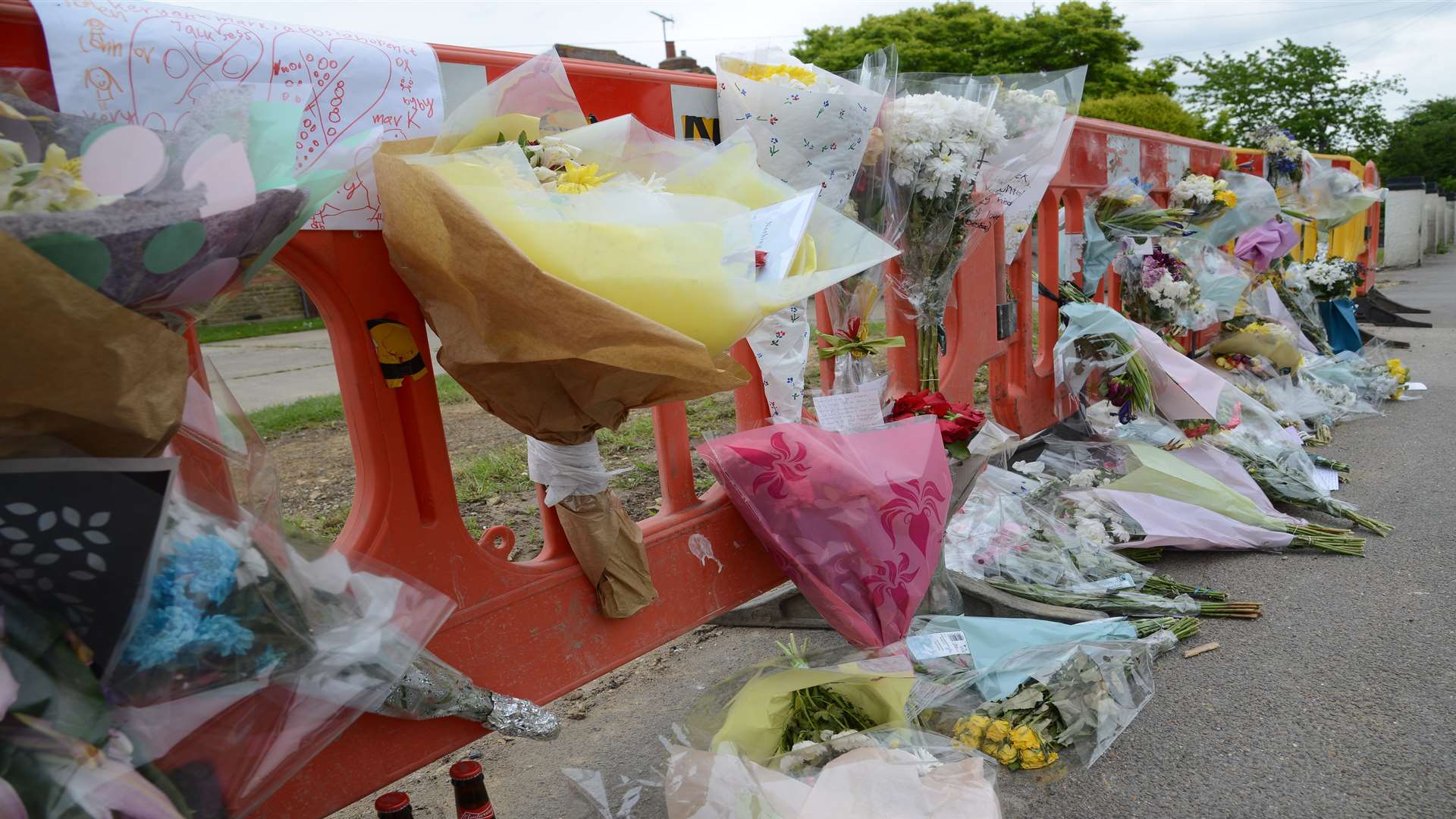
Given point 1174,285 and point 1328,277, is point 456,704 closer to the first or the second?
point 1174,285

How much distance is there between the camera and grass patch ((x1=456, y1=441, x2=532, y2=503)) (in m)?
4.40

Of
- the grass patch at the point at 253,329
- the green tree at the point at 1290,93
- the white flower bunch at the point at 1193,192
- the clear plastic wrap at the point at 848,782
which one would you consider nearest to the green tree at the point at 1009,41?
the green tree at the point at 1290,93

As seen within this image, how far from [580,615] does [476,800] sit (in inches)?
19.0

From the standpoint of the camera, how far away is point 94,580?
1094 millimetres

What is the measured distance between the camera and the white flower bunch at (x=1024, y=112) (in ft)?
11.1

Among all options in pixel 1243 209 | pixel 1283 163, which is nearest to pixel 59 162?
pixel 1243 209

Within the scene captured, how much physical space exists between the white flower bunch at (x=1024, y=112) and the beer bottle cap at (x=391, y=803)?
2797 mm

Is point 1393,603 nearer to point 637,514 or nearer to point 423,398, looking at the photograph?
point 637,514

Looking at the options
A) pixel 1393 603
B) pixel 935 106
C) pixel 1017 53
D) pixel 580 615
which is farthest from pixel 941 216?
pixel 1017 53

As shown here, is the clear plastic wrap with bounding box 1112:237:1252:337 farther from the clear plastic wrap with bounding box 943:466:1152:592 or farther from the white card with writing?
the white card with writing

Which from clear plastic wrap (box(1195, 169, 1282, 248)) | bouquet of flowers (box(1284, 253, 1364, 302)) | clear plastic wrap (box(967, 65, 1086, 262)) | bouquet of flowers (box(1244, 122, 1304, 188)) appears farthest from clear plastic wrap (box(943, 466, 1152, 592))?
bouquet of flowers (box(1244, 122, 1304, 188))

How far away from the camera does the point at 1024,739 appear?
96.7 inches

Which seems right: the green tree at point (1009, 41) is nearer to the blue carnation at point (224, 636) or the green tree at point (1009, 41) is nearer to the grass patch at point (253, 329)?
the grass patch at point (253, 329)

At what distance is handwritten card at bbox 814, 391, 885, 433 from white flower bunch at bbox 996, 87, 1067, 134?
1.29 m
